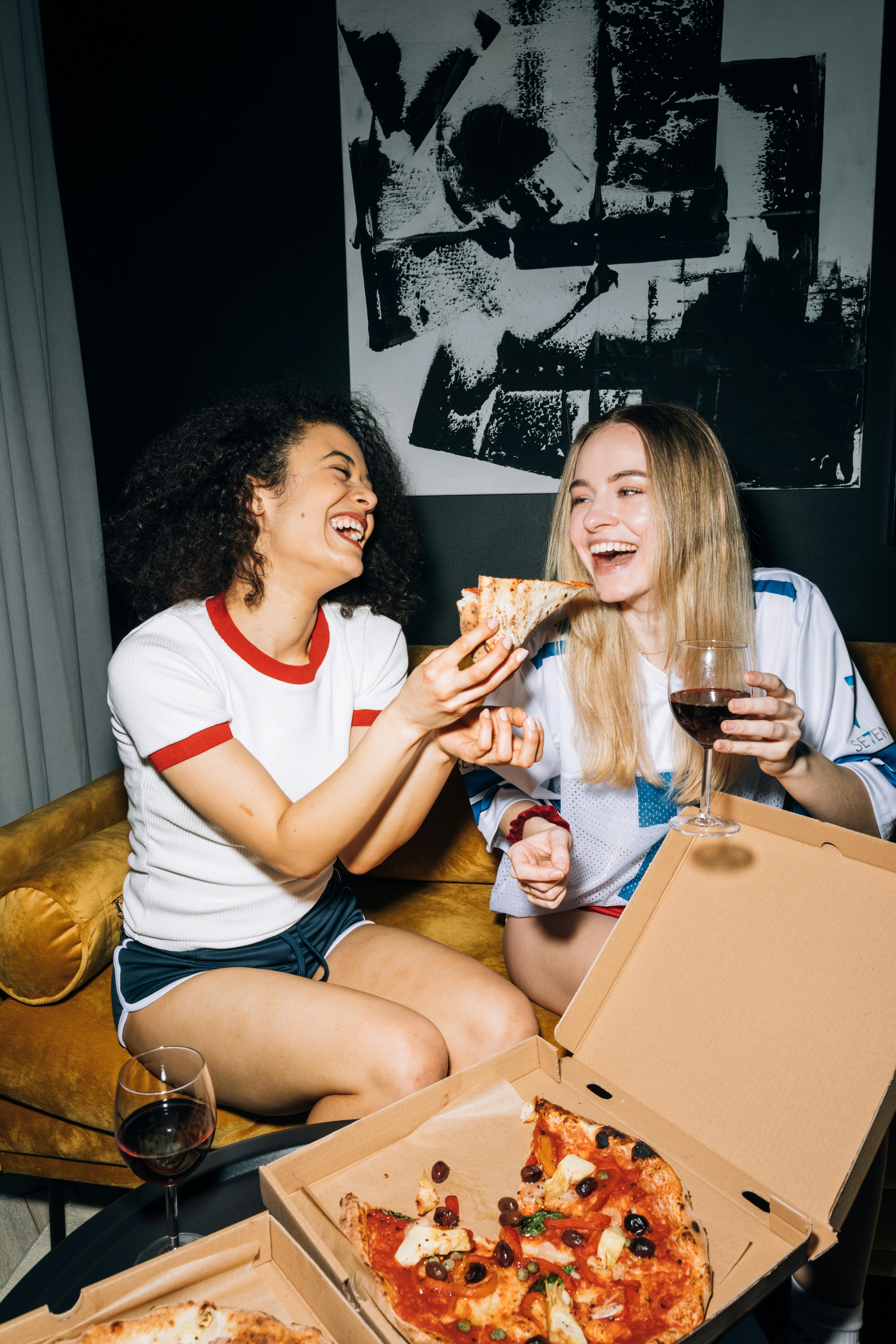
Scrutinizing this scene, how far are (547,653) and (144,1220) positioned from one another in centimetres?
142

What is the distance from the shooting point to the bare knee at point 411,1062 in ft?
4.83

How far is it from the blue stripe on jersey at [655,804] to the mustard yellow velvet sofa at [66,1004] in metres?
0.54

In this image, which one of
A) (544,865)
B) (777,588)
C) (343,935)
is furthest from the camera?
(777,588)

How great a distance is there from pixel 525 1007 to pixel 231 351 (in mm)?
2794

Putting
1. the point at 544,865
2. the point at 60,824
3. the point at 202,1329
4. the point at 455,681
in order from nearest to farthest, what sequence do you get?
the point at 202,1329, the point at 455,681, the point at 544,865, the point at 60,824

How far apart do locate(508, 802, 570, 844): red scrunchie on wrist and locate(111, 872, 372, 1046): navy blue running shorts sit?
46 centimetres

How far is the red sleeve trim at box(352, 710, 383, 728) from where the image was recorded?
1.97 meters

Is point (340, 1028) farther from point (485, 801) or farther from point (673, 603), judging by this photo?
point (673, 603)

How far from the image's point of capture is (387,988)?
174cm

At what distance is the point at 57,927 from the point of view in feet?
6.44

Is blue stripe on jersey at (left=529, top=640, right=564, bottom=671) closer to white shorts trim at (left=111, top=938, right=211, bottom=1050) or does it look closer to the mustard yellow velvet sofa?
the mustard yellow velvet sofa

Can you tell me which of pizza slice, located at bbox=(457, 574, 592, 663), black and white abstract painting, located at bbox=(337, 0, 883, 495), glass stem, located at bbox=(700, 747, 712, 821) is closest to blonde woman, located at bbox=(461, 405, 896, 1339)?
pizza slice, located at bbox=(457, 574, 592, 663)

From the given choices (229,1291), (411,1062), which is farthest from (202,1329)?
(411,1062)

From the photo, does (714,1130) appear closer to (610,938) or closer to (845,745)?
(610,938)
